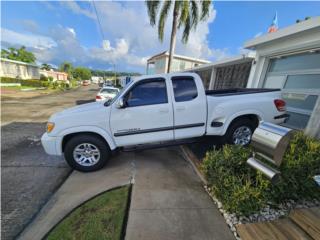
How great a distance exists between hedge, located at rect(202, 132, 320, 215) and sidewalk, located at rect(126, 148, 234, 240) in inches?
13.6

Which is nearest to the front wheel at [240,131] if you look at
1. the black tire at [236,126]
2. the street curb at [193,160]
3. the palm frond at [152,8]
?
the black tire at [236,126]

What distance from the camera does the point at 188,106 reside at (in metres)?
3.85

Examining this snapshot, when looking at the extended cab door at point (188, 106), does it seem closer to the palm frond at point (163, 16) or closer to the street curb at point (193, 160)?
the street curb at point (193, 160)

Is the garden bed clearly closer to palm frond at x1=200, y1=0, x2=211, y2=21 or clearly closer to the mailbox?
the mailbox

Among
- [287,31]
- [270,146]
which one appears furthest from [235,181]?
[287,31]

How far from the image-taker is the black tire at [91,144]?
3.62 meters

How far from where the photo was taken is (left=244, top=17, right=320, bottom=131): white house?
435 cm

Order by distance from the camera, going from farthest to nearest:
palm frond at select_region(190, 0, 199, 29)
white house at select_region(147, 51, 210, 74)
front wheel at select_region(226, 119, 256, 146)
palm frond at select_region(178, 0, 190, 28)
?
white house at select_region(147, 51, 210, 74) < palm frond at select_region(190, 0, 199, 29) < palm frond at select_region(178, 0, 190, 28) < front wheel at select_region(226, 119, 256, 146)

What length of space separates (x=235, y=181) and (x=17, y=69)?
41.7 metres

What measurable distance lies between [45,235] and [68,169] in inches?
75.6

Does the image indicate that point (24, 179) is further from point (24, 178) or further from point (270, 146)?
point (270, 146)

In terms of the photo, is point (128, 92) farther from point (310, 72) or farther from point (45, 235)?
Result: point (310, 72)

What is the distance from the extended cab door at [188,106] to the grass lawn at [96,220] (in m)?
1.92

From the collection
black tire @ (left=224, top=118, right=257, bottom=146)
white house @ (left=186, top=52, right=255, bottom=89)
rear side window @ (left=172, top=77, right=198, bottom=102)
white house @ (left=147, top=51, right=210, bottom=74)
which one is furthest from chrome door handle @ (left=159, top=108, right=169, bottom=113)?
white house @ (left=147, top=51, right=210, bottom=74)
